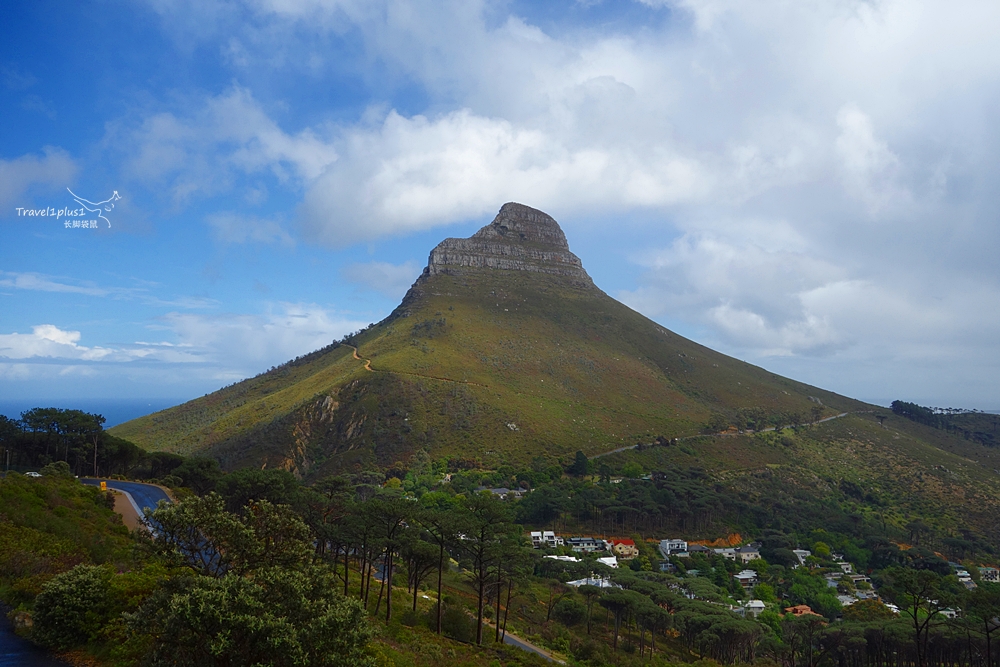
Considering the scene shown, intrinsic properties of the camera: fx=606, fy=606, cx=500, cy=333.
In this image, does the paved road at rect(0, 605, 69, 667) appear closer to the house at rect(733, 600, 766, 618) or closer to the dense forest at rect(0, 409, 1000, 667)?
the dense forest at rect(0, 409, 1000, 667)

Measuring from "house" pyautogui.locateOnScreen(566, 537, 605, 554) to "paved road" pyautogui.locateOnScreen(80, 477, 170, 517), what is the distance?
143ft

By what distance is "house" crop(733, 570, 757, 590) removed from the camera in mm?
65250

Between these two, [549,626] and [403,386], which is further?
[403,386]

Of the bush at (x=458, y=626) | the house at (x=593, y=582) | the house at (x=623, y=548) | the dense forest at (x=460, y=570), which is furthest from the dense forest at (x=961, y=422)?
the bush at (x=458, y=626)

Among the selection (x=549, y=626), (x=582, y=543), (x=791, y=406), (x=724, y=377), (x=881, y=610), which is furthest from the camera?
(x=724, y=377)

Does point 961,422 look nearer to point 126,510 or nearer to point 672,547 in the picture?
point 672,547

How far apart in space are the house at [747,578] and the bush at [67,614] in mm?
62929

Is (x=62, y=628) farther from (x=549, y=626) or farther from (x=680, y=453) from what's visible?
(x=680, y=453)

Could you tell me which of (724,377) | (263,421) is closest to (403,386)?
(263,421)

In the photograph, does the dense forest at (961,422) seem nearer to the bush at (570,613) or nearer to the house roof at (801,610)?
the house roof at (801,610)

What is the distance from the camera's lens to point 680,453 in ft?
344

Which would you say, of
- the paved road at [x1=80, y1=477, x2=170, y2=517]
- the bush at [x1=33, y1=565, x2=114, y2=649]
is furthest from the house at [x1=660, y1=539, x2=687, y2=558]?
the bush at [x1=33, y1=565, x2=114, y2=649]

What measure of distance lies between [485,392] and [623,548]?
155 ft

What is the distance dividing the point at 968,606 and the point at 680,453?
229 ft
